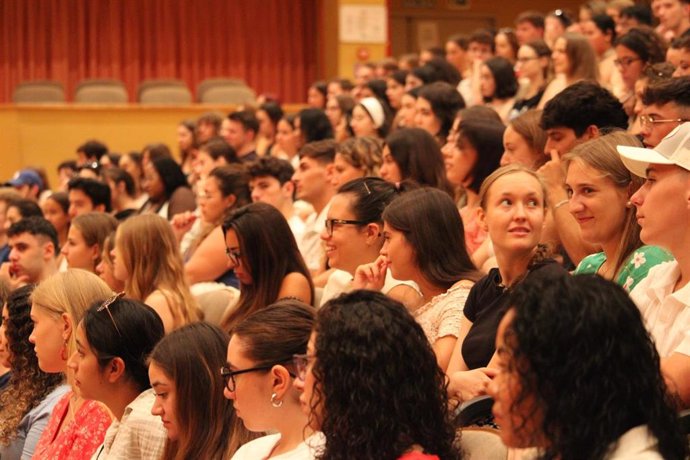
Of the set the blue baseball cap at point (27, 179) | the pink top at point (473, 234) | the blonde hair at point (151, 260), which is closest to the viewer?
the pink top at point (473, 234)

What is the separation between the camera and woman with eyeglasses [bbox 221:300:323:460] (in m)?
2.45

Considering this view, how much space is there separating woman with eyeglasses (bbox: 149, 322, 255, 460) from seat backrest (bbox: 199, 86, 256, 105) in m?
9.21

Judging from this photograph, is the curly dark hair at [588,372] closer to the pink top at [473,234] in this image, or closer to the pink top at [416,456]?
the pink top at [416,456]

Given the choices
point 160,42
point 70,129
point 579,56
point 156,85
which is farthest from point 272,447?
point 160,42

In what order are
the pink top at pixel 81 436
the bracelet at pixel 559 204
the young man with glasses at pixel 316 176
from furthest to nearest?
the young man with glasses at pixel 316 176 < the bracelet at pixel 559 204 < the pink top at pixel 81 436

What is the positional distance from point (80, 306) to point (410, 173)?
1.69 meters

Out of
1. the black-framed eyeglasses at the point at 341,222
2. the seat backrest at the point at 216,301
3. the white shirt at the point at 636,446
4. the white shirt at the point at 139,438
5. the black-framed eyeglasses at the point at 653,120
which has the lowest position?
the white shirt at the point at 139,438

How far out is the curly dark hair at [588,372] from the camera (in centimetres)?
159

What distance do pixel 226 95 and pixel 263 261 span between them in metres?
8.18

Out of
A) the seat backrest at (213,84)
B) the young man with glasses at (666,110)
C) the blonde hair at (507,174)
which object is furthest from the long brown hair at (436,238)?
the seat backrest at (213,84)

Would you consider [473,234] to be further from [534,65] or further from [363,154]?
[534,65]

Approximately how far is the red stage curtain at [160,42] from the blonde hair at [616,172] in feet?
37.2

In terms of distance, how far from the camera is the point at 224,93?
12047mm

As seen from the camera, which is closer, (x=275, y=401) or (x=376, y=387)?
(x=376, y=387)
